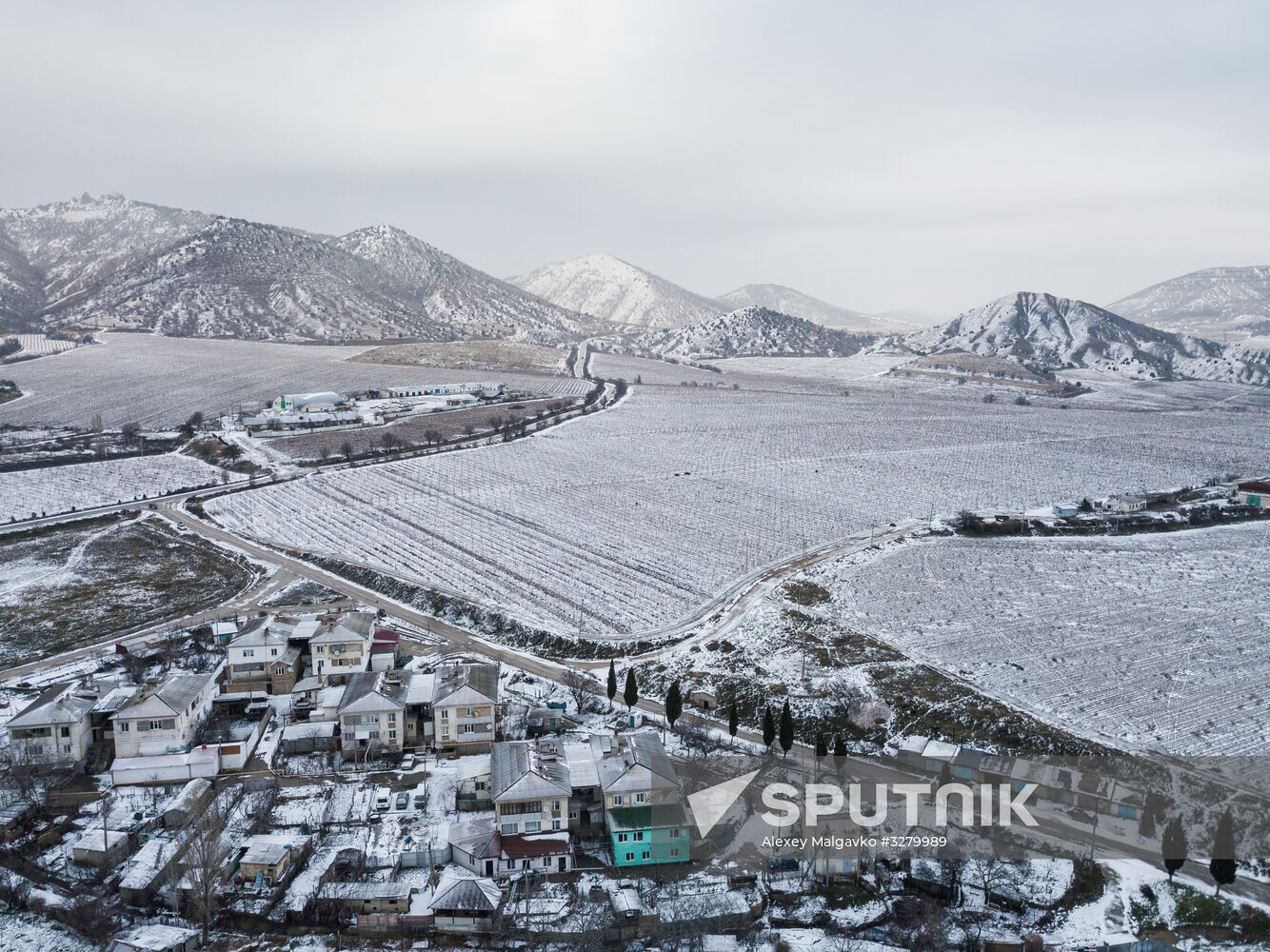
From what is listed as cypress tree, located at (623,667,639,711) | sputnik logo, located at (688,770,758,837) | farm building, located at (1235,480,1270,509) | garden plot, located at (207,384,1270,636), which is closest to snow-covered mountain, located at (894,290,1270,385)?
garden plot, located at (207,384,1270,636)

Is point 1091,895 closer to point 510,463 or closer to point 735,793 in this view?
point 735,793

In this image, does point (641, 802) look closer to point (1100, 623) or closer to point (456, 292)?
point (1100, 623)

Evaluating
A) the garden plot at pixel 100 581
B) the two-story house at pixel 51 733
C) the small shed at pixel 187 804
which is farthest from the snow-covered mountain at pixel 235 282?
the small shed at pixel 187 804

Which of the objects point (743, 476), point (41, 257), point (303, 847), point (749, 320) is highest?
point (41, 257)

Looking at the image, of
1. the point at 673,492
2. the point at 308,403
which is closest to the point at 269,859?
the point at 673,492

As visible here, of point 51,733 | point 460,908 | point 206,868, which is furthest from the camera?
point 51,733

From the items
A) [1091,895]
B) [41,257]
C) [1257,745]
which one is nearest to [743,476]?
[1257,745]
